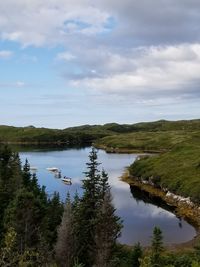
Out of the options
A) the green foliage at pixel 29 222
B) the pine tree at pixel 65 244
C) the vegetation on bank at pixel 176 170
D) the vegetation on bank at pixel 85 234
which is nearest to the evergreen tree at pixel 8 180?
the green foliage at pixel 29 222

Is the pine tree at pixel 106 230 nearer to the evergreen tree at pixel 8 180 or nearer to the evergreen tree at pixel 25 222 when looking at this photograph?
the evergreen tree at pixel 25 222

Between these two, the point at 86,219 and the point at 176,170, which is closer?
the point at 86,219

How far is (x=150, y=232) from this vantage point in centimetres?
8031

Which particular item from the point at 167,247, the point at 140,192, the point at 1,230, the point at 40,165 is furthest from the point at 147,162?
the point at 1,230

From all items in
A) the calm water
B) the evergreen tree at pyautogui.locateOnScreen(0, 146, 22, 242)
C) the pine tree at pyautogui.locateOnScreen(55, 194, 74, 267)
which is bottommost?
the calm water

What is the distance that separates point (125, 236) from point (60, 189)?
51.1 meters

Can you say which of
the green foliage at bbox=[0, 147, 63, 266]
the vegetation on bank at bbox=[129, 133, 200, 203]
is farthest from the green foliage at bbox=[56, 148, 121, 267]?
the vegetation on bank at bbox=[129, 133, 200, 203]

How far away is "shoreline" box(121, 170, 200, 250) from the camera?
72.2 m

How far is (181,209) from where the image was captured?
315 feet

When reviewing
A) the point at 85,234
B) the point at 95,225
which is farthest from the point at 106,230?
the point at 85,234

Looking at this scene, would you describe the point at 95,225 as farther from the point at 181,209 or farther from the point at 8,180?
the point at 181,209

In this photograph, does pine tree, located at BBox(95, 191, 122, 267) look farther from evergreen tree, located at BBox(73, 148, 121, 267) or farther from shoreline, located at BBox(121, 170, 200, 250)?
shoreline, located at BBox(121, 170, 200, 250)

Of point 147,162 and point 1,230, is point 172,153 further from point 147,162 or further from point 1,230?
point 1,230

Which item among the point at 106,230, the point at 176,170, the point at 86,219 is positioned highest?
the point at 86,219
